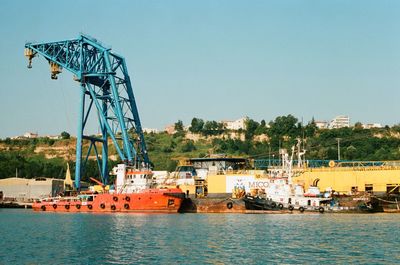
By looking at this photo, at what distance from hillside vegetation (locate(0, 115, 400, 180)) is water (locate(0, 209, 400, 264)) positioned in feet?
220

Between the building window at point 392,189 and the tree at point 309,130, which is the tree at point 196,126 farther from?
the building window at point 392,189

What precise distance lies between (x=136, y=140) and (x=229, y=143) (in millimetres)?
73609

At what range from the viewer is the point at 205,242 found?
93.2ft

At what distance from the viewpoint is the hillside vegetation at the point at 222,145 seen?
358 feet

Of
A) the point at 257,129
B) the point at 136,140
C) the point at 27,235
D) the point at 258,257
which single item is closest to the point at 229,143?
the point at 257,129

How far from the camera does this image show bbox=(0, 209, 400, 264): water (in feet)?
76.1

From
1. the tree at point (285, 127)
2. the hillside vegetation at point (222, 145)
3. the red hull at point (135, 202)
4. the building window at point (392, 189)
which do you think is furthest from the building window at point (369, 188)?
the tree at point (285, 127)

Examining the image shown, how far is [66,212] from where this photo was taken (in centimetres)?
5822

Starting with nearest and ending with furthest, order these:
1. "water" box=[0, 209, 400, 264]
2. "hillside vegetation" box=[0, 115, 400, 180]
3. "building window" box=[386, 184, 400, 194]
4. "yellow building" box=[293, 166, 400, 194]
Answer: "water" box=[0, 209, 400, 264]
"building window" box=[386, 184, 400, 194]
"yellow building" box=[293, 166, 400, 194]
"hillside vegetation" box=[0, 115, 400, 180]

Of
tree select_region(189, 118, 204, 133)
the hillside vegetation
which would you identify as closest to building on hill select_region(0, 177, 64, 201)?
the hillside vegetation

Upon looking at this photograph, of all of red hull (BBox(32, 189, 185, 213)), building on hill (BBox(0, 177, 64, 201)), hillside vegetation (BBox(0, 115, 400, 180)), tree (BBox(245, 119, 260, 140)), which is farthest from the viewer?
tree (BBox(245, 119, 260, 140))

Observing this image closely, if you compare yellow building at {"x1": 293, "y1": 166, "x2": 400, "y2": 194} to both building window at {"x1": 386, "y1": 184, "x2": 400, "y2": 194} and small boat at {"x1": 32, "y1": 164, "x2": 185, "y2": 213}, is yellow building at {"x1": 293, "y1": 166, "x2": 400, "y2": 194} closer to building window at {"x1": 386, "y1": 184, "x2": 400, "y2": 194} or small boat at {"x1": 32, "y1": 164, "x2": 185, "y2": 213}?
building window at {"x1": 386, "y1": 184, "x2": 400, "y2": 194}

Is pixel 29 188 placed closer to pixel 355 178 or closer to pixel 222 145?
pixel 355 178

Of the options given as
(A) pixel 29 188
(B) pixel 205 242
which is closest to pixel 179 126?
(A) pixel 29 188
